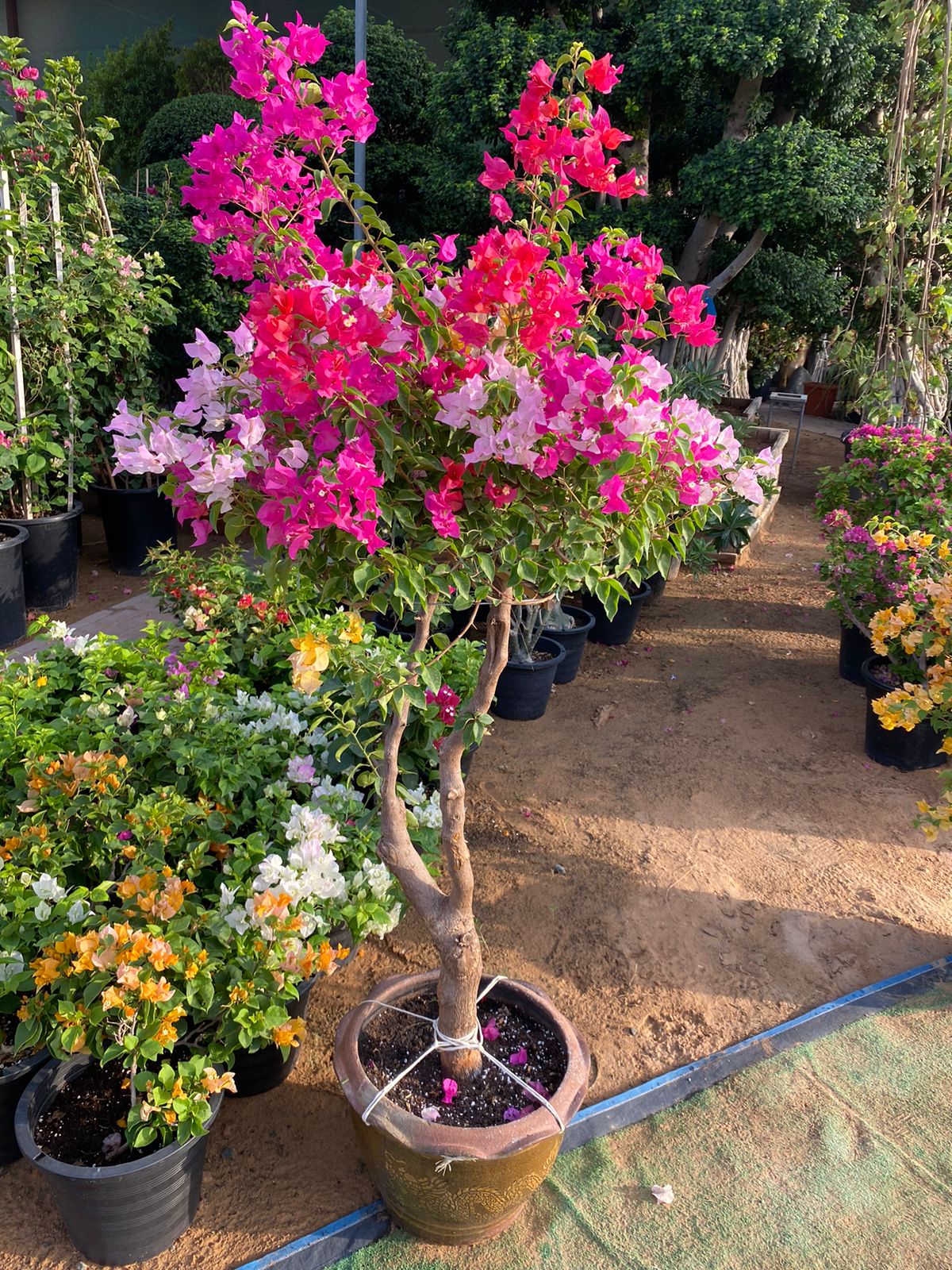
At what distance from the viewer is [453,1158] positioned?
159 centimetres

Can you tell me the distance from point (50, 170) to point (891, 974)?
4.98 m

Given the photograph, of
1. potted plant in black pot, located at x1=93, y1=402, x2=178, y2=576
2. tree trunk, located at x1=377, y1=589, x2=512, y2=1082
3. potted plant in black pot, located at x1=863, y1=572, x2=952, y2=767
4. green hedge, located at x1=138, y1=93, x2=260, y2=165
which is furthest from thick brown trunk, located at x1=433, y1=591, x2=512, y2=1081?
green hedge, located at x1=138, y1=93, x2=260, y2=165

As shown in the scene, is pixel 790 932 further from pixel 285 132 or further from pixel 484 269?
pixel 285 132

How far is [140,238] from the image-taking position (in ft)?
18.8

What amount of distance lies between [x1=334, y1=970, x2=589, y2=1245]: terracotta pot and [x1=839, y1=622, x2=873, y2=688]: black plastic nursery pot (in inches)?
122

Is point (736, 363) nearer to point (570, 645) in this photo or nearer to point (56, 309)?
point (570, 645)

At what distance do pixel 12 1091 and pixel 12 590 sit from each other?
117 inches

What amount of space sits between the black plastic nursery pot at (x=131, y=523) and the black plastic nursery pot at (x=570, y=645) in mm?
2420

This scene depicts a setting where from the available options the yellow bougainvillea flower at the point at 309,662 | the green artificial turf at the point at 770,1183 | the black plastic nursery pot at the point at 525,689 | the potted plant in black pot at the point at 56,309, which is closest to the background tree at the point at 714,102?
the potted plant in black pot at the point at 56,309

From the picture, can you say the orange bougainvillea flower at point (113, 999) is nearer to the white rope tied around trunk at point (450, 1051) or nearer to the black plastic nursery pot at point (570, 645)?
the white rope tied around trunk at point (450, 1051)

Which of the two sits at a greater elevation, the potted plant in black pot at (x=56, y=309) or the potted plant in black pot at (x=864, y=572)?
the potted plant in black pot at (x=56, y=309)

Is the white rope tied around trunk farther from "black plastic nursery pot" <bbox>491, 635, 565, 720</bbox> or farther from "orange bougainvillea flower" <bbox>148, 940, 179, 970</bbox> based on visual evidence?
"black plastic nursery pot" <bbox>491, 635, 565, 720</bbox>

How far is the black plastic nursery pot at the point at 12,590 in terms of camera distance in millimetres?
4137

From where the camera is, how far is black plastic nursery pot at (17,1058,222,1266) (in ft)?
5.09
